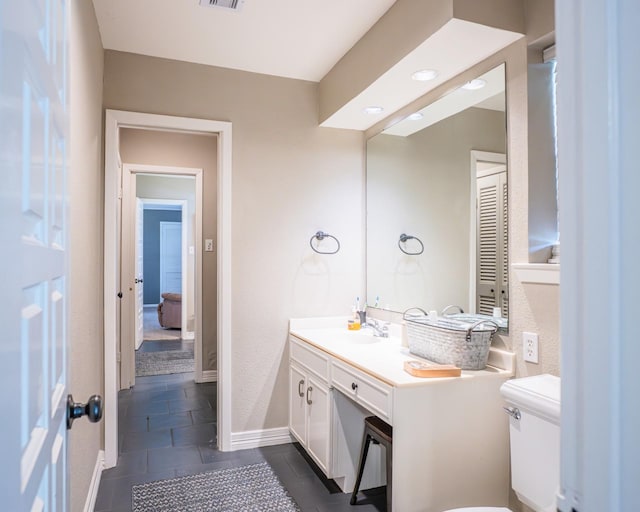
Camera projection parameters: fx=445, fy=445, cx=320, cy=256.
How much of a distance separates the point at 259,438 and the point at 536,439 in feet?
6.55

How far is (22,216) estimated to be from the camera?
57 cm

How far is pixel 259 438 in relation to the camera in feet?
9.96

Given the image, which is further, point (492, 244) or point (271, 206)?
point (271, 206)

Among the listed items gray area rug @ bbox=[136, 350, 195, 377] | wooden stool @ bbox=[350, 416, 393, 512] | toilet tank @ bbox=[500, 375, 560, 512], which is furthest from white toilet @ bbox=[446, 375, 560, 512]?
gray area rug @ bbox=[136, 350, 195, 377]

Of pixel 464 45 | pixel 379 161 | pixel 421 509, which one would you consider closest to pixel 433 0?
pixel 464 45

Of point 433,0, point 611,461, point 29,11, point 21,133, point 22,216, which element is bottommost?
point 611,461

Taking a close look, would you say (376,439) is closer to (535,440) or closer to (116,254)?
(535,440)

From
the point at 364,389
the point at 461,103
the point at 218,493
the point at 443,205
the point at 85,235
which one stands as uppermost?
the point at 461,103

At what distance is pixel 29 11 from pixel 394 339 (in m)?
2.53

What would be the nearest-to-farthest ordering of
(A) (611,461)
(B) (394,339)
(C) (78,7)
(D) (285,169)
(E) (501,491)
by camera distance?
1. (A) (611,461)
2. (C) (78,7)
3. (E) (501,491)
4. (B) (394,339)
5. (D) (285,169)

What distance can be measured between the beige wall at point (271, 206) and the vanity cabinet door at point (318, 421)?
0.46 metres

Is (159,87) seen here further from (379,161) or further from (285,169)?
(379,161)

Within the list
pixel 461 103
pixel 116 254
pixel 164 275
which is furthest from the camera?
pixel 164 275

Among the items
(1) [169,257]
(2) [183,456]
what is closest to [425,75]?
(2) [183,456]
